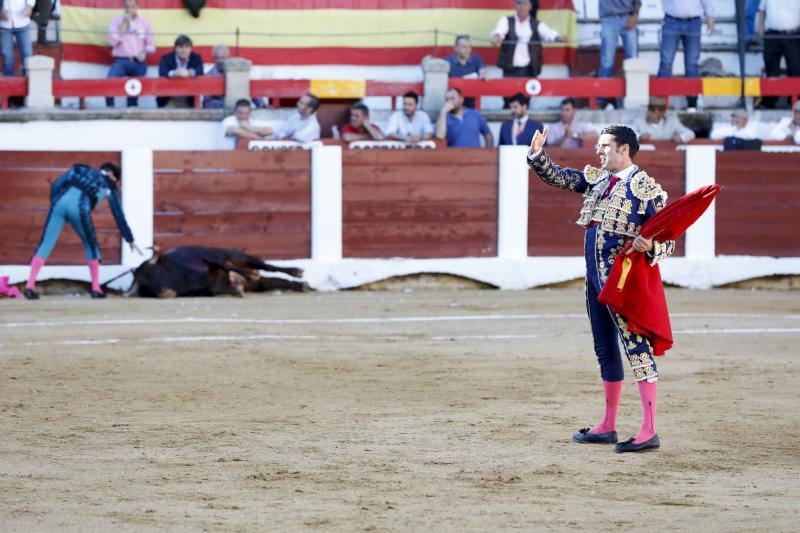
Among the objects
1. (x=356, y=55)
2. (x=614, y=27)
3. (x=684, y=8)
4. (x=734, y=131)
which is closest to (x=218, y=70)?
(x=356, y=55)

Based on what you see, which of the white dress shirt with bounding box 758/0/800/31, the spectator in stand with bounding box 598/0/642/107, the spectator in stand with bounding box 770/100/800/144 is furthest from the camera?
the white dress shirt with bounding box 758/0/800/31

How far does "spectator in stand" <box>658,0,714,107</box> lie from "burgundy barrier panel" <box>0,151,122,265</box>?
5.44 m

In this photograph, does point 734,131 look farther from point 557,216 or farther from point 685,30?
point 557,216

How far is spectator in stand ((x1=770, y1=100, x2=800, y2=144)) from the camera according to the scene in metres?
13.9

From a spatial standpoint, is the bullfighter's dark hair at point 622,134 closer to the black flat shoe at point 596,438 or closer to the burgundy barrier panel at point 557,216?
the black flat shoe at point 596,438

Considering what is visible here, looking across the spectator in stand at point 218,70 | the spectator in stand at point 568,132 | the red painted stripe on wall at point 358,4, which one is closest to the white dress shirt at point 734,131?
the spectator in stand at point 568,132

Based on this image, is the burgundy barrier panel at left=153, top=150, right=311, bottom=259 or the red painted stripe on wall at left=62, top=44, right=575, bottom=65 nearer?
the burgundy barrier panel at left=153, top=150, right=311, bottom=259

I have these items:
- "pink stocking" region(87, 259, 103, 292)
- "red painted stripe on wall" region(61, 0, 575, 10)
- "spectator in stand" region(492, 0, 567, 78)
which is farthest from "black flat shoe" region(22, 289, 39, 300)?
"spectator in stand" region(492, 0, 567, 78)

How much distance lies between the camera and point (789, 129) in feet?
45.9

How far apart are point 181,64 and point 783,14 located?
5.79 meters

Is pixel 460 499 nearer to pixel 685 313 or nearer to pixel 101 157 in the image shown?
pixel 685 313

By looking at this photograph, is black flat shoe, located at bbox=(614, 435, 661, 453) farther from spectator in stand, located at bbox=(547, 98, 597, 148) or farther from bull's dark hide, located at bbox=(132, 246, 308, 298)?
spectator in stand, located at bbox=(547, 98, 597, 148)

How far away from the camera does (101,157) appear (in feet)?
41.4

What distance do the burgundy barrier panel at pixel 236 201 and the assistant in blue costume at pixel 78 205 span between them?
917mm
